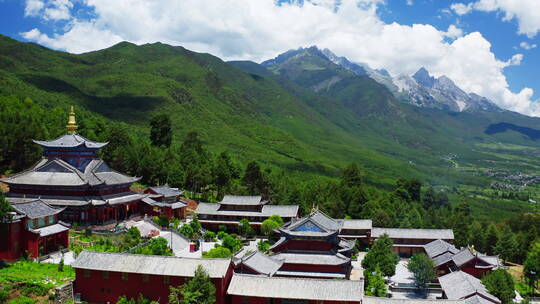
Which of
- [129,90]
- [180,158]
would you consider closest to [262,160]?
[180,158]

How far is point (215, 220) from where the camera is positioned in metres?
59.9

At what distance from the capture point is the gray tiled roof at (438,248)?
50.8 metres

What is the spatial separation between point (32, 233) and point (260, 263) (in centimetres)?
1724

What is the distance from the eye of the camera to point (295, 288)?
3028 cm

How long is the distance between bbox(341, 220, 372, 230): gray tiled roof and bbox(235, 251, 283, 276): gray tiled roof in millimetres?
24341

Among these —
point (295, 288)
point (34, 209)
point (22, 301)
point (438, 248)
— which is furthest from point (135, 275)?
point (438, 248)

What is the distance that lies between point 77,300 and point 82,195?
1933cm

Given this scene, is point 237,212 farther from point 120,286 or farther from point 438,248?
point 120,286

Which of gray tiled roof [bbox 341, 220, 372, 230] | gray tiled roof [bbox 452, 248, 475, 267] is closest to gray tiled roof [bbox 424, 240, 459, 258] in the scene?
gray tiled roof [bbox 452, 248, 475, 267]

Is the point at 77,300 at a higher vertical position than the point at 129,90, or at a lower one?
lower

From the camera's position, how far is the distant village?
3039cm

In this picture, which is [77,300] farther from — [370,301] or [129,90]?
[129,90]

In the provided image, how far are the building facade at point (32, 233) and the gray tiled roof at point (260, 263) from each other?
1550cm

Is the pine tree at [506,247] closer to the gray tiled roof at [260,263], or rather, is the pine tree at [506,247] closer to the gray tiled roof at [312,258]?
the gray tiled roof at [312,258]
